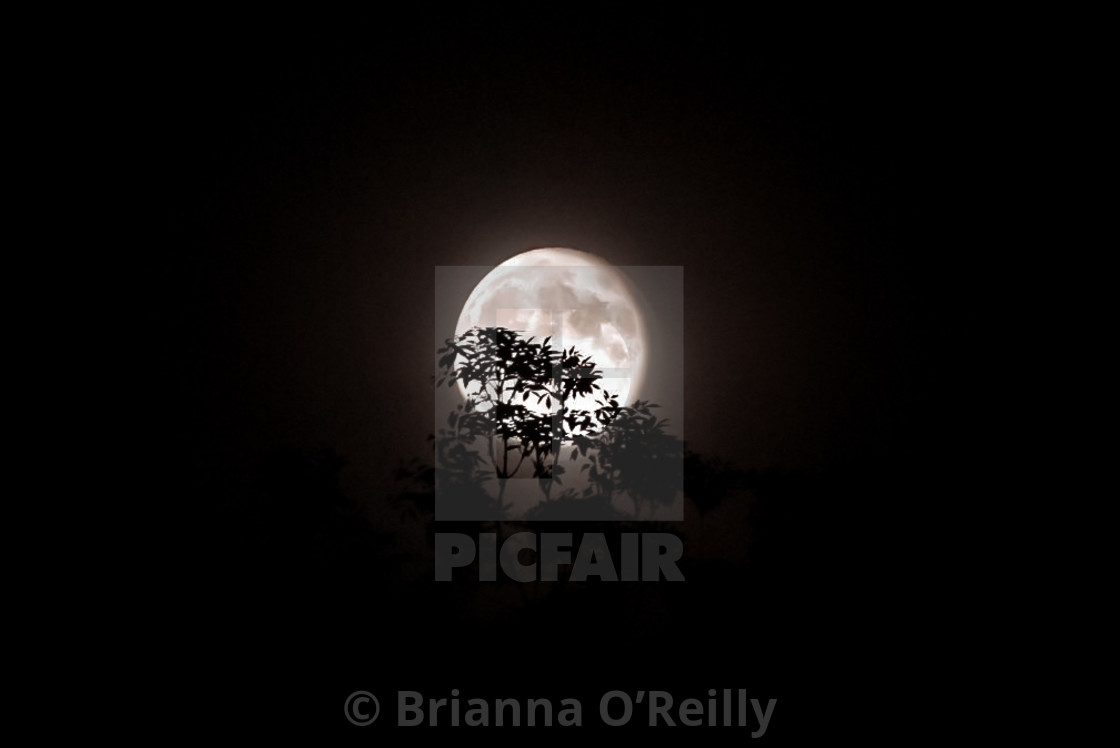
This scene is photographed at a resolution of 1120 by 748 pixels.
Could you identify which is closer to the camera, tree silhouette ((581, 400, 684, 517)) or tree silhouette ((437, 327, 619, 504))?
tree silhouette ((437, 327, 619, 504))

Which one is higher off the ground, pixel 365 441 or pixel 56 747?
pixel 365 441

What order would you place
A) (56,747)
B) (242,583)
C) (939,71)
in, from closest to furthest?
(56,747) → (242,583) → (939,71)

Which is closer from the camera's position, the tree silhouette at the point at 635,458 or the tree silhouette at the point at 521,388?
the tree silhouette at the point at 521,388

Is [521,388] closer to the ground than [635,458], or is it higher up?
higher up

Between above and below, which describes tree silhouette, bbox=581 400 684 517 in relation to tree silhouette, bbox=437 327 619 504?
below

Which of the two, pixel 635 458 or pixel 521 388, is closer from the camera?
pixel 521 388

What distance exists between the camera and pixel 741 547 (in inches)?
131

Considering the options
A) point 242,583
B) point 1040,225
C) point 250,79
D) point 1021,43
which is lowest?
point 242,583

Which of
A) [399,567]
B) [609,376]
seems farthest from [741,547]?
[399,567]

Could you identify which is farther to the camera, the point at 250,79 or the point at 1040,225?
the point at 1040,225

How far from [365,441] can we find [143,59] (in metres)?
1.91

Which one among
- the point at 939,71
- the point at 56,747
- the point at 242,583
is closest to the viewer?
the point at 56,747

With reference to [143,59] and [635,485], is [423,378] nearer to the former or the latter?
[635,485]

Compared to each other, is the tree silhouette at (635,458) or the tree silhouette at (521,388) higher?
the tree silhouette at (521,388)
